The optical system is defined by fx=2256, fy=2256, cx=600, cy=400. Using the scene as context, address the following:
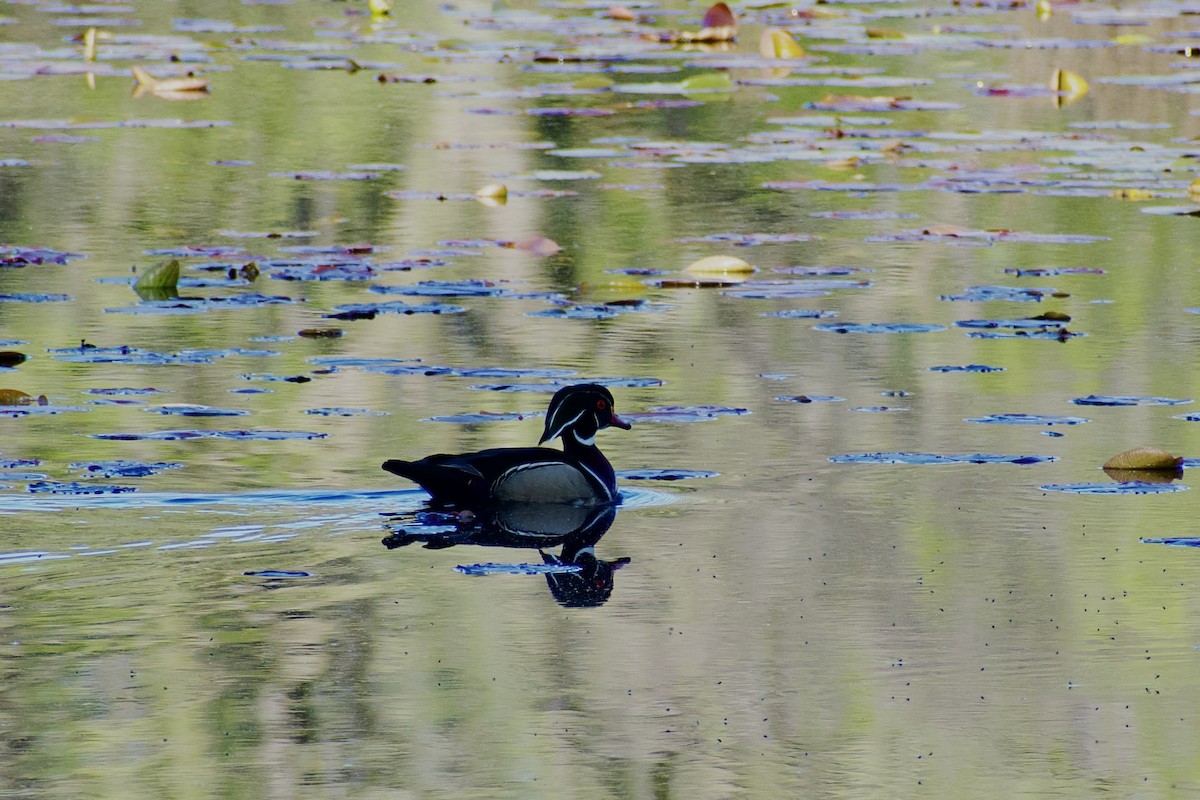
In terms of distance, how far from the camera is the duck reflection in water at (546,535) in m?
5.67

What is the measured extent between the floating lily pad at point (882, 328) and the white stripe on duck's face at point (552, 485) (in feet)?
7.64

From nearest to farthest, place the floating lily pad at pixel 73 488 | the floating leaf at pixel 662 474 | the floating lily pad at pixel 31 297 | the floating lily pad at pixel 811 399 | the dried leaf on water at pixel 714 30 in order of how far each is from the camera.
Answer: the floating lily pad at pixel 73 488, the floating leaf at pixel 662 474, the floating lily pad at pixel 811 399, the floating lily pad at pixel 31 297, the dried leaf on water at pixel 714 30

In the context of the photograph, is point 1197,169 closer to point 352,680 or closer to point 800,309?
point 800,309

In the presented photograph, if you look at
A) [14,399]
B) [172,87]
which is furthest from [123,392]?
[172,87]

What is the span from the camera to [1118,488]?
6.40 metres

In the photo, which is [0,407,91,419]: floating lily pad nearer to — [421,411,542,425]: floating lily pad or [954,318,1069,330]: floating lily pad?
[421,411,542,425]: floating lily pad

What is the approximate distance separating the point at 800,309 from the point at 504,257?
69.6 inches

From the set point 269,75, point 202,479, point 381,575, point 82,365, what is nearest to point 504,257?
point 82,365

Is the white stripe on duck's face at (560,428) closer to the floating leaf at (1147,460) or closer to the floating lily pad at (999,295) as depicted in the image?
the floating leaf at (1147,460)

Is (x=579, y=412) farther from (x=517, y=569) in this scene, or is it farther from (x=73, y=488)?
(x=73, y=488)

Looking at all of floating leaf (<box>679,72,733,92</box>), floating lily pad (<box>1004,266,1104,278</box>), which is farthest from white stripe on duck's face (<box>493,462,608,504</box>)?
floating leaf (<box>679,72,733,92</box>)

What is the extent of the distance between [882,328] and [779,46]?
34.1 feet

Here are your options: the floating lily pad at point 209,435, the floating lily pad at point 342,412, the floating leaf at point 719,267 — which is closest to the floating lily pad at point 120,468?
the floating lily pad at point 209,435

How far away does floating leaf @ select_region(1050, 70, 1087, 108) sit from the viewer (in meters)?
16.2
